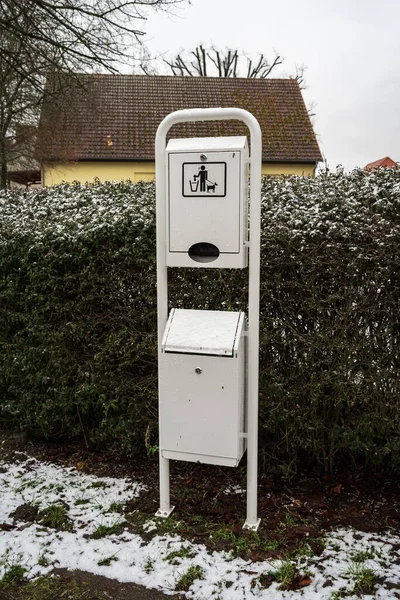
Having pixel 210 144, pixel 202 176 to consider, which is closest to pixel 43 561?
pixel 202 176

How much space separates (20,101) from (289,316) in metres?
11.9

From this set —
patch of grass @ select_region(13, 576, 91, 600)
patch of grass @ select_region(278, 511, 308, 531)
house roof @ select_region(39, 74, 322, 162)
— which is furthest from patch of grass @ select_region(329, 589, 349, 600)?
house roof @ select_region(39, 74, 322, 162)

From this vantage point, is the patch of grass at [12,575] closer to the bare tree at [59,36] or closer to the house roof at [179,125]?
the bare tree at [59,36]

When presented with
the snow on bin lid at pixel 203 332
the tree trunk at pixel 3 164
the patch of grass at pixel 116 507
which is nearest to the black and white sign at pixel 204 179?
the snow on bin lid at pixel 203 332

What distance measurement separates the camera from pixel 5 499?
12.2 feet

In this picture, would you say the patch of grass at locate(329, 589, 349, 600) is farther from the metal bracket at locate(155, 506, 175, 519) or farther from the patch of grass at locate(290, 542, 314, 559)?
the metal bracket at locate(155, 506, 175, 519)

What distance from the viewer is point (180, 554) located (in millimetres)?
2996

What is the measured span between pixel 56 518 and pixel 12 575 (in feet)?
1.77

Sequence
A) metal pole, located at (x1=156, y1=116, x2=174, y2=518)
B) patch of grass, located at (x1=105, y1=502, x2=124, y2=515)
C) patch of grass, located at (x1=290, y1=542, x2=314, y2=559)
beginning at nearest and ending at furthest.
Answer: patch of grass, located at (x1=290, y1=542, x2=314, y2=559)
metal pole, located at (x1=156, y1=116, x2=174, y2=518)
patch of grass, located at (x1=105, y1=502, x2=124, y2=515)

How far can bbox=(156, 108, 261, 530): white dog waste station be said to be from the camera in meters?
3.04

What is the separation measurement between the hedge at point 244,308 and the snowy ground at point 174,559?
0.64 meters

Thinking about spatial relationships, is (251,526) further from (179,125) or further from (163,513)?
(179,125)

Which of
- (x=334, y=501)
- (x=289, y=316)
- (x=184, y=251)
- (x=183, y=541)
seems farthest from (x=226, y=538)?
(x=184, y=251)

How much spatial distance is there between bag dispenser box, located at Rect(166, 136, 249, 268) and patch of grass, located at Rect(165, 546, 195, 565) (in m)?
1.55
